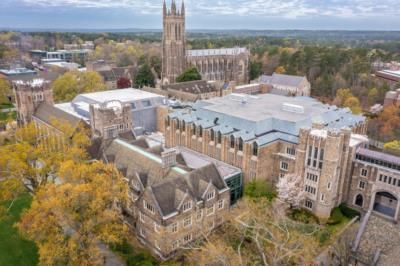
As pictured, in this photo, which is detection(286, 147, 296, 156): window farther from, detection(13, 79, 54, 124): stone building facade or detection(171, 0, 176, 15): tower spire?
detection(171, 0, 176, 15): tower spire

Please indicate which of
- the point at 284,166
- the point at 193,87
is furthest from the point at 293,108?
the point at 193,87

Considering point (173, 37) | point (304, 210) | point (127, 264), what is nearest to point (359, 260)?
point (304, 210)

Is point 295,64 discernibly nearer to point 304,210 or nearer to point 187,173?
point 304,210

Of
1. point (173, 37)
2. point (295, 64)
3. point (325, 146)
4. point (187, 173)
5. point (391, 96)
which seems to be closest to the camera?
point (187, 173)

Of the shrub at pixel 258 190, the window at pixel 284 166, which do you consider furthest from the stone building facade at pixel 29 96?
the window at pixel 284 166

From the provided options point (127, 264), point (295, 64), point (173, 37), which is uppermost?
point (173, 37)

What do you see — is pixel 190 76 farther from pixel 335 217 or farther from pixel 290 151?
pixel 335 217

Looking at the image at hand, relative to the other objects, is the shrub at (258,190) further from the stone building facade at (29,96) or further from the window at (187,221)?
the stone building facade at (29,96)
